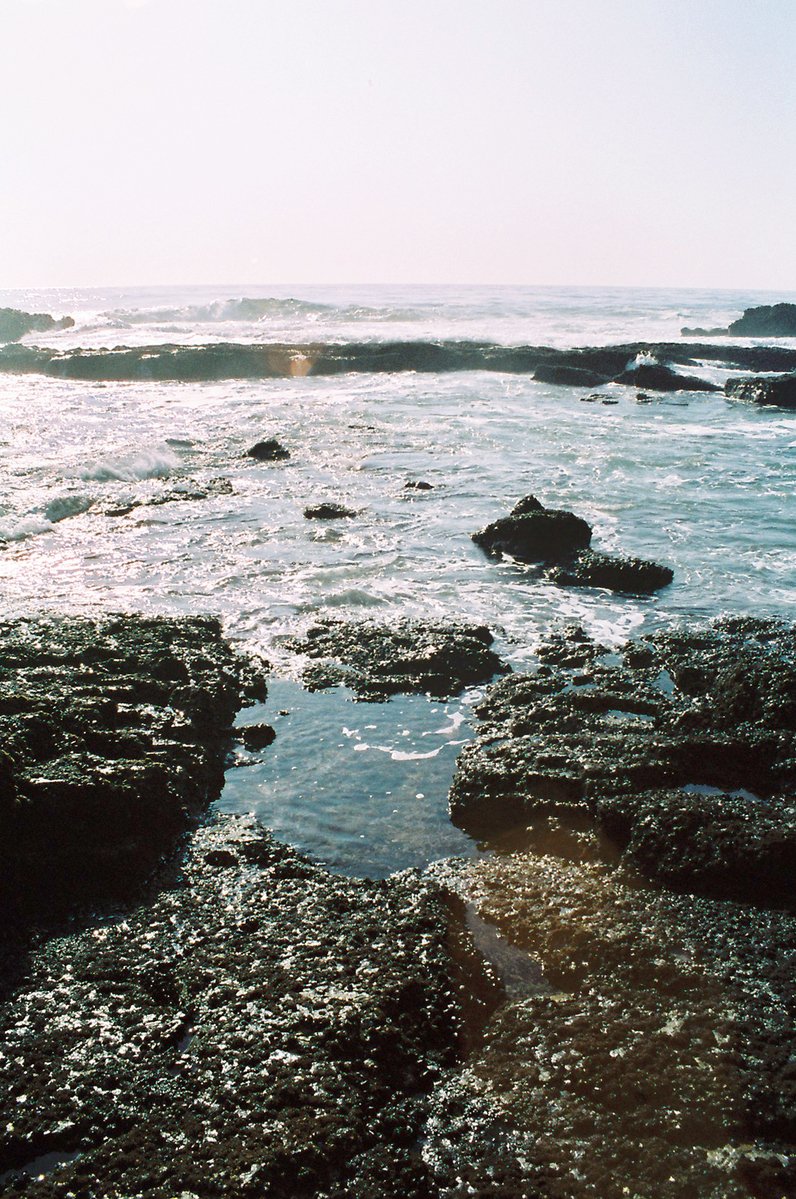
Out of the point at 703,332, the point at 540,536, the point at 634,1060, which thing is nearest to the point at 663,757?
the point at 634,1060

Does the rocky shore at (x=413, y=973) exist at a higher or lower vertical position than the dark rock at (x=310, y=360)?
lower

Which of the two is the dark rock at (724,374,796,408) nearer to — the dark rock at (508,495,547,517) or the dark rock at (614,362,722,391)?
the dark rock at (614,362,722,391)

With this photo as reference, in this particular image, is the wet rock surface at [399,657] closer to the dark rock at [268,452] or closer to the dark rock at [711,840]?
the dark rock at [711,840]

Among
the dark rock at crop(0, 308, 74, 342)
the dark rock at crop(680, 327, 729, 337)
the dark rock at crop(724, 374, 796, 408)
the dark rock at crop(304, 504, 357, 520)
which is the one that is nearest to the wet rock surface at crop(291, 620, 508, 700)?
the dark rock at crop(304, 504, 357, 520)

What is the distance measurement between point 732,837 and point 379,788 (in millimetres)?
2167

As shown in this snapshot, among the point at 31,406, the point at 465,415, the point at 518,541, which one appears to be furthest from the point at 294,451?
the point at 31,406

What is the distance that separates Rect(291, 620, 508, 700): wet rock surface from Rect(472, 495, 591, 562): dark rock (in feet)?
9.34

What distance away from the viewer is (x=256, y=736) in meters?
5.85

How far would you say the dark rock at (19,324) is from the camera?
173 feet

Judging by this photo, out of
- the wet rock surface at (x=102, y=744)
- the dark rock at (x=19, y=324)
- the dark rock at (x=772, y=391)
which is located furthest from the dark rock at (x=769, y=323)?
the wet rock surface at (x=102, y=744)

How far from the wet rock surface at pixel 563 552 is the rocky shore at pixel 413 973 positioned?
3.48m

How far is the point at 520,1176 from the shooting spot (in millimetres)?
2566

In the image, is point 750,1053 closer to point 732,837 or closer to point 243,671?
point 732,837

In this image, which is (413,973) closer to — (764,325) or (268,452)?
(268,452)
